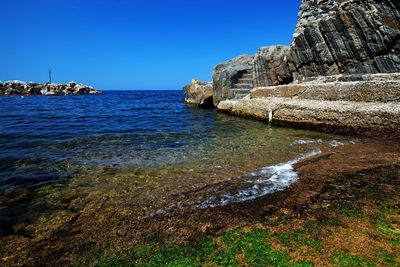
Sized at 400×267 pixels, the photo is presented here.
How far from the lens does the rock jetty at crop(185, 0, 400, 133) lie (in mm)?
7559

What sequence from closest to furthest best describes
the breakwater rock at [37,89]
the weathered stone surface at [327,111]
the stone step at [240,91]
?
the weathered stone surface at [327,111] < the stone step at [240,91] < the breakwater rock at [37,89]

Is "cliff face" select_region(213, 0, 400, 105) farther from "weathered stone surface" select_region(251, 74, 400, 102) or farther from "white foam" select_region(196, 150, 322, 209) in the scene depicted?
"white foam" select_region(196, 150, 322, 209)

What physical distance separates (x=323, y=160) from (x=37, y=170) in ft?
22.2

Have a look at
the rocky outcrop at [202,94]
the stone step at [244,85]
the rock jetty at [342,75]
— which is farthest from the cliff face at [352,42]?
the rocky outcrop at [202,94]

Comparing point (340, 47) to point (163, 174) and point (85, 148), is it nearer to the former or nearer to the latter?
point (163, 174)

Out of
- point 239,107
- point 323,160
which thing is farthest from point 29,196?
point 239,107

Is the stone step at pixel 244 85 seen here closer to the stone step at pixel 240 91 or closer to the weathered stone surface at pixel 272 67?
the stone step at pixel 240 91

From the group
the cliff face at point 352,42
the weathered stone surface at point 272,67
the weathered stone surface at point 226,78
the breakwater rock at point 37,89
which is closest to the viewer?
the cliff face at point 352,42

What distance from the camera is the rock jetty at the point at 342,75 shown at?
756 centimetres

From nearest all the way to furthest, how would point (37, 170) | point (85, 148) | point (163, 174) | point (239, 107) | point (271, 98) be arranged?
point (163, 174), point (37, 170), point (85, 148), point (271, 98), point (239, 107)

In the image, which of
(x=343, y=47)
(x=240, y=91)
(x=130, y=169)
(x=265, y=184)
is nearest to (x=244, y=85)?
(x=240, y=91)

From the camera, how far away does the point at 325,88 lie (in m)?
8.99

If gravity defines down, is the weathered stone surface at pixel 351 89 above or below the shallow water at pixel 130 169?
above

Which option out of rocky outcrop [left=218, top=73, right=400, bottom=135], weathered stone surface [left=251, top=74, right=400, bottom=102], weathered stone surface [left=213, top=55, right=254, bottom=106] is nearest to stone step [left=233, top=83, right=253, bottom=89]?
weathered stone surface [left=213, top=55, right=254, bottom=106]
